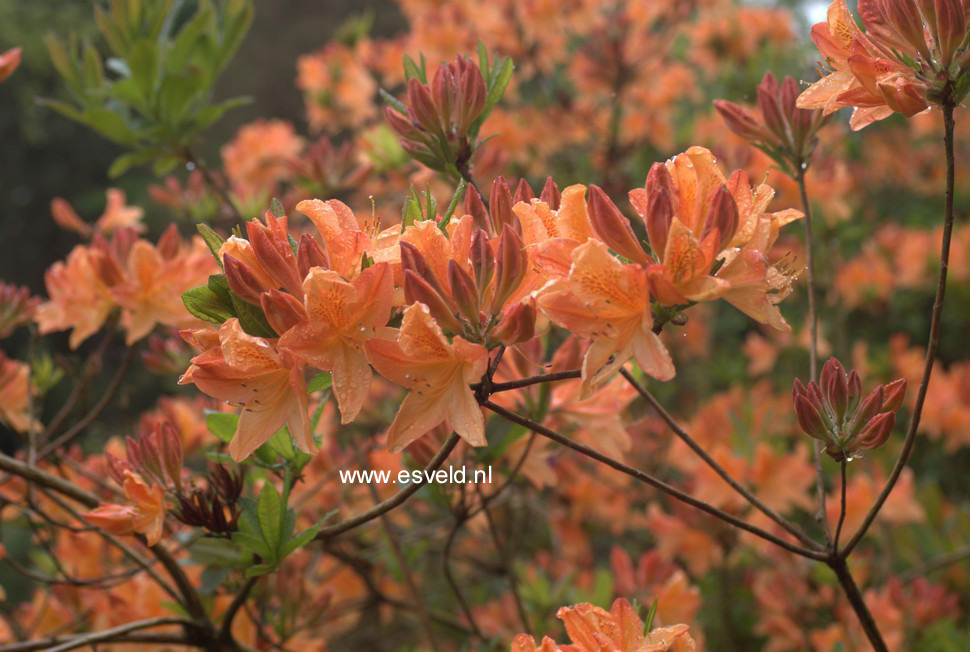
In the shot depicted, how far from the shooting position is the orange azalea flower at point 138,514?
3.47ft

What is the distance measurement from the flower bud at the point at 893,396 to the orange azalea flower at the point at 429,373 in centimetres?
46

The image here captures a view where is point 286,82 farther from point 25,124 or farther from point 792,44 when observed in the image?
point 792,44

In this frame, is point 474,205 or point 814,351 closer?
point 474,205

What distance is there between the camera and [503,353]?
1001 mm

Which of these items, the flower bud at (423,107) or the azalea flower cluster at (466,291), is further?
the flower bud at (423,107)

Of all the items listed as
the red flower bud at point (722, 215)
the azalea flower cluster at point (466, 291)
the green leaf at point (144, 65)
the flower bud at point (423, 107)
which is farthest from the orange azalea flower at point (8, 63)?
the red flower bud at point (722, 215)

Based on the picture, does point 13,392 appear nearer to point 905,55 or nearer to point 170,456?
point 170,456

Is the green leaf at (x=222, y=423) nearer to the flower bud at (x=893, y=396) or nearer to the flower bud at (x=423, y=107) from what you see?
the flower bud at (x=423, y=107)

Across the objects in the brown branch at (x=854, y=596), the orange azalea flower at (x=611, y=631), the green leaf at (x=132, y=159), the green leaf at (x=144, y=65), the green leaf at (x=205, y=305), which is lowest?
the brown branch at (x=854, y=596)

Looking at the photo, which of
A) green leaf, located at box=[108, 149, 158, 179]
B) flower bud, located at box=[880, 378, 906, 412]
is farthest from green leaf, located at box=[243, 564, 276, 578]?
green leaf, located at box=[108, 149, 158, 179]

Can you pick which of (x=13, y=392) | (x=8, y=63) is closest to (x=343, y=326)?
(x=8, y=63)

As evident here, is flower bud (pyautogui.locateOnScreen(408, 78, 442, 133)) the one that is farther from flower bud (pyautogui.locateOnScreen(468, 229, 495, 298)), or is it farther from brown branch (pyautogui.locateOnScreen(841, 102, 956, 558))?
brown branch (pyautogui.locateOnScreen(841, 102, 956, 558))

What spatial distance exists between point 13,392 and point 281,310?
1.08 m

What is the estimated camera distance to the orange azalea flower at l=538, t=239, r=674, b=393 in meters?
0.82
